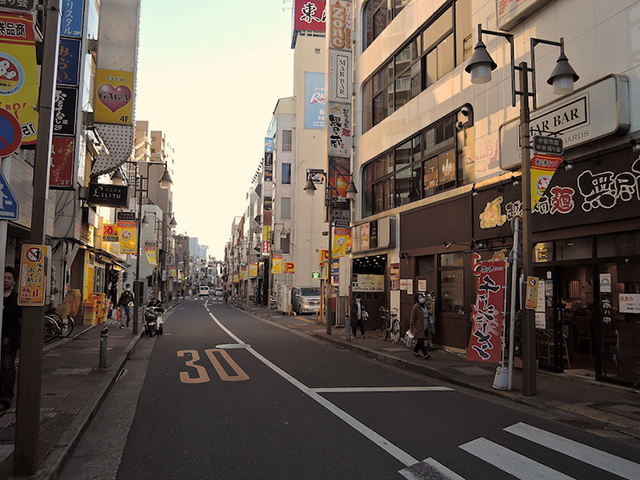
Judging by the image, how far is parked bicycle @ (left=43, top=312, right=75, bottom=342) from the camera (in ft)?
54.1

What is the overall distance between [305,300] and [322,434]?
32.4m

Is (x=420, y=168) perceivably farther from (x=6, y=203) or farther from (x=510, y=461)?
(x=6, y=203)

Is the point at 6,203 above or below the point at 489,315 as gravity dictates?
above

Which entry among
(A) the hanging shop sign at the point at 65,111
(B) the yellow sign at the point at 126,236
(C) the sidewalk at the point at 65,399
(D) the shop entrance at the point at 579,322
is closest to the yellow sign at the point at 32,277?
(C) the sidewalk at the point at 65,399

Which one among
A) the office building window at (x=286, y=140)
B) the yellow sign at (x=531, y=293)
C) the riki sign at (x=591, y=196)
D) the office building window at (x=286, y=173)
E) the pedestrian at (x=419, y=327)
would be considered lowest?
the pedestrian at (x=419, y=327)

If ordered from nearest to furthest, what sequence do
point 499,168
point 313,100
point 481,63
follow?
point 481,63
point 499,168
point 313,100

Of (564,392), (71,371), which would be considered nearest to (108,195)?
(71,371)

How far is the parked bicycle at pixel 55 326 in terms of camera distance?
1648 centimetres

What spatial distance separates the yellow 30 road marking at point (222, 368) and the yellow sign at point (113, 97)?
778 centimetres

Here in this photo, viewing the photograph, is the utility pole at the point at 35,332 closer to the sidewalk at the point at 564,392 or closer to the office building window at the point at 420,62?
the sidewalk at the point at 564,392

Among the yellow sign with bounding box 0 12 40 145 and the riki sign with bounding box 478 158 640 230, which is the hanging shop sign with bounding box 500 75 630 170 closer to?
the riki sign with bounding box 478 158 640 230

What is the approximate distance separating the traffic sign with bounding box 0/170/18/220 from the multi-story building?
899 cm

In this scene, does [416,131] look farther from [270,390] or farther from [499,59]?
[270,390]

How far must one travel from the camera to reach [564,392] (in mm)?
9445
